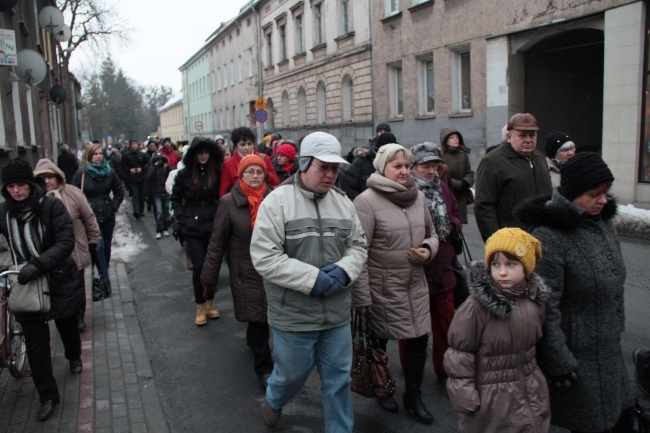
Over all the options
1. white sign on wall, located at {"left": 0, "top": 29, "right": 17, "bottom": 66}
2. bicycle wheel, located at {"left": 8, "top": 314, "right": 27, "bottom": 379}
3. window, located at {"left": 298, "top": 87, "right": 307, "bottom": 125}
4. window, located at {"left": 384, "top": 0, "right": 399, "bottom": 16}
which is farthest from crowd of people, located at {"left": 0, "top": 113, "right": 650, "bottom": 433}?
window, located at {"left": 298, "top": 87, "right": 307, "bottom": 125}

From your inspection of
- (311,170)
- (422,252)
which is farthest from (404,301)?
(311,170)

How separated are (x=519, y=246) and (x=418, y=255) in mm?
1172

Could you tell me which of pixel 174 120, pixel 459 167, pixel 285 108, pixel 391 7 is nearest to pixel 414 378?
pixel 459 167

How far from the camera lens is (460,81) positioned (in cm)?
1894

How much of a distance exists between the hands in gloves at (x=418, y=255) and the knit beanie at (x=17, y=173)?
271cm

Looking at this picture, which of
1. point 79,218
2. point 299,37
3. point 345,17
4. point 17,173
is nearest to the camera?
point 17,173

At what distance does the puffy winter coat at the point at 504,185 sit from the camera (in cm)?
473

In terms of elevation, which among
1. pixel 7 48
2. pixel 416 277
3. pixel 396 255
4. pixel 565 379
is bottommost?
pixel 565 379

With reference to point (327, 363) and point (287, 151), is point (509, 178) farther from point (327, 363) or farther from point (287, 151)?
point (287, 151)

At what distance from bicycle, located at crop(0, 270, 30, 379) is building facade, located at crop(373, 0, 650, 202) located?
12.2 meters

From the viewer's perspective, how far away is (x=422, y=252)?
3957mm

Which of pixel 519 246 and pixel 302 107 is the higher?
pixel 302 107

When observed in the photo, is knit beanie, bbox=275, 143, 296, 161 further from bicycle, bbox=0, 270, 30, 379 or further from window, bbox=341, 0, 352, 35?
window, bbox=341, 0, 352, 35

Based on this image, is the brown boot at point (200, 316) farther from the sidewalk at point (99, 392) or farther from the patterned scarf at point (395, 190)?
the patterned scarf at point (395, 190)
